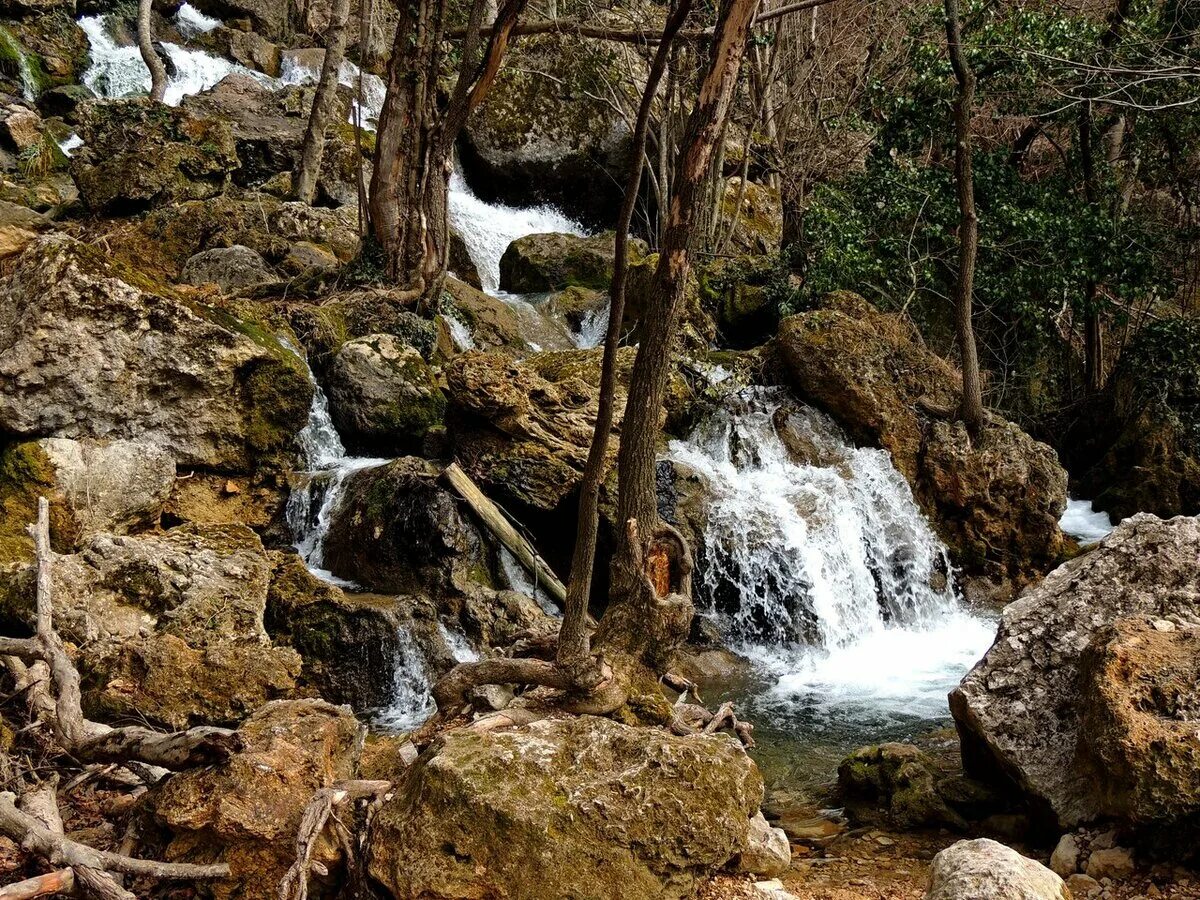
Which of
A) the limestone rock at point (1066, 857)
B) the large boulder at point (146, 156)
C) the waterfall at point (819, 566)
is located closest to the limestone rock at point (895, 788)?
the limestone rock at point (1066, 857)

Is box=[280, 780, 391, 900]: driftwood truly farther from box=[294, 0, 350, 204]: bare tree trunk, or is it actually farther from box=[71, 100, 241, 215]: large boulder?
box=[294, 0, 350, 204]: bare tree trunk

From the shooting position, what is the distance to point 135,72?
1991 cm

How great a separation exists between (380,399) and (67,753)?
5791 millimetres

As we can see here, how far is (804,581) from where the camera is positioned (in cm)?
970

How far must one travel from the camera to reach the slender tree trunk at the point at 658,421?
4.56 metres

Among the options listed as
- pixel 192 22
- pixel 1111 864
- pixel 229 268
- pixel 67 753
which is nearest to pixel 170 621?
pixel 67 753

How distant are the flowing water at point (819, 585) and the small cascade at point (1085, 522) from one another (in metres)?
2.87

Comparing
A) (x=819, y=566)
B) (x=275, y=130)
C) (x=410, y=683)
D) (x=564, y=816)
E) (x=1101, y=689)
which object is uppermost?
(x=275, y=130)

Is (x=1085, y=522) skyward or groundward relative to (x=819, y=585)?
skyward

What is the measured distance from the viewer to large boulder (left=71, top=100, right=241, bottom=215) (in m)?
14.1

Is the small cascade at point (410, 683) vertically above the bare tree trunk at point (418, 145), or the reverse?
the bare tree trunk at point (418, 145)

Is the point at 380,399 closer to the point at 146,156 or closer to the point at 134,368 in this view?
the point at 134,368

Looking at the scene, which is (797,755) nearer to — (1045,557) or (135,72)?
(1045,557)

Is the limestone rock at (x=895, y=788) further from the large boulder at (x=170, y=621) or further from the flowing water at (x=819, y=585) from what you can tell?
the large boulder at (x=170, y=621)
